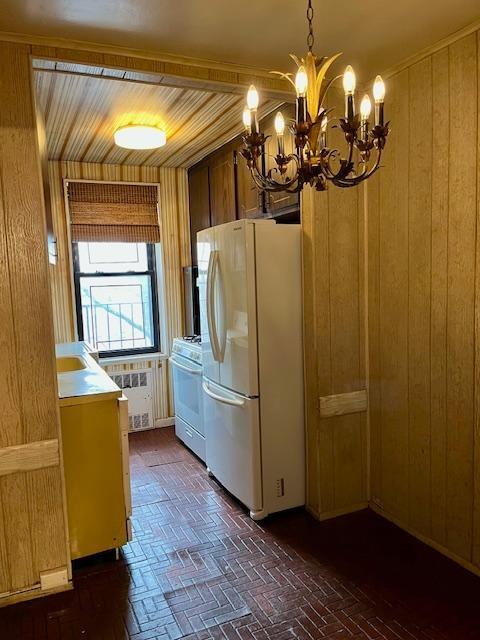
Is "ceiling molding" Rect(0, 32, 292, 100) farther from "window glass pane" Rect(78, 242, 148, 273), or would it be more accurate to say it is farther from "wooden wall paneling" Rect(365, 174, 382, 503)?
"window glass pane" Rect(78, 242, 148, 273)

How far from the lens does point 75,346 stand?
4.10m

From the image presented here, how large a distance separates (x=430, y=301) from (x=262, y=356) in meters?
1.00

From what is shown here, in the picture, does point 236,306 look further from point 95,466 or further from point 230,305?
point 95,466

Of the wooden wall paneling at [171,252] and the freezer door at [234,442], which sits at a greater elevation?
the wooden wall paneling at [171,252]

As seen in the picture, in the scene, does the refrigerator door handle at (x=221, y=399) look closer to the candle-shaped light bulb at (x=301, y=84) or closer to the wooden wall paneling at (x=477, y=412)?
the wooden wall paneling at (x=477, y=412)

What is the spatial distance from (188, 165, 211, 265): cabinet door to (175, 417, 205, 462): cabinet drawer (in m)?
1.66

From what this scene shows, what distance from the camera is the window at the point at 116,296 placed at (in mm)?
4711

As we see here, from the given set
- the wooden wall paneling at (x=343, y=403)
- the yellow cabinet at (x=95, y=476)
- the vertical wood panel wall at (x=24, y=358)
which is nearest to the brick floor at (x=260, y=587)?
the yellow cabinet at (x=95, y=476)

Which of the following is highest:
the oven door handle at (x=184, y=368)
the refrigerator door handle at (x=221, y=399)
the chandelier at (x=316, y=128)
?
the chandelier at (x=316, y=128)

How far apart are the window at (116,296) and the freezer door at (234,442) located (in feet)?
5.42

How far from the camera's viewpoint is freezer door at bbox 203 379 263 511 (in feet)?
9.72

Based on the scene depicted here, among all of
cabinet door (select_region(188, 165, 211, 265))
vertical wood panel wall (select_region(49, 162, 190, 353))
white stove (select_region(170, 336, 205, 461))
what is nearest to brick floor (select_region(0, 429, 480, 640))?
white stove (select_region(170, 336, 205, 461))

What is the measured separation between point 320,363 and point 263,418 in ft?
1.60

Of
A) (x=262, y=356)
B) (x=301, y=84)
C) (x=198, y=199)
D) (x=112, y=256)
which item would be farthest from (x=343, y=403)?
(x=112, y=256)
